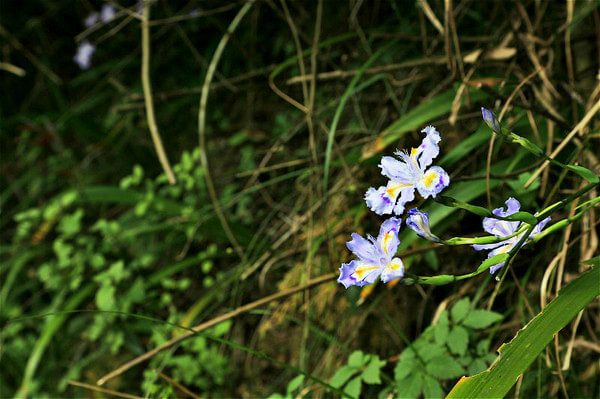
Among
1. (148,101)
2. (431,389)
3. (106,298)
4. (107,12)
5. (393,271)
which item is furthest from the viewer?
(107,12)

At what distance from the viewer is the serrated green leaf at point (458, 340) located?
3.57 ft

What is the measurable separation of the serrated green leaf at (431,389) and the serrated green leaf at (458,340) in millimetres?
79

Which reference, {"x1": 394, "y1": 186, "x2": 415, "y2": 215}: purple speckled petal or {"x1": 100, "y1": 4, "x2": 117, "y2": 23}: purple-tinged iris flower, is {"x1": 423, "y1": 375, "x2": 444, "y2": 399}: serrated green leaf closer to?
{"x1": 394, "y1": 186, "x2": 415, "y2": 215}: purple speckled petal

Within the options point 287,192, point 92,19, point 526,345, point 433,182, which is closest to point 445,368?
point 526,345

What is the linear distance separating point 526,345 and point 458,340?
34 centimetres

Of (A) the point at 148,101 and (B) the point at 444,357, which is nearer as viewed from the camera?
(B) the point at 444,357

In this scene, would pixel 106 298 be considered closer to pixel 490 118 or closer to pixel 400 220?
pixel 400 220

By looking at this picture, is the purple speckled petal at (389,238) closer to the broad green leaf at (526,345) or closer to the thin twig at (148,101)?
the broad green leaf at (526,345)

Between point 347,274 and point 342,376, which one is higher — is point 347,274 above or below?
above

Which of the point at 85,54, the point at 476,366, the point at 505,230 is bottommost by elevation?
the point at 476,366

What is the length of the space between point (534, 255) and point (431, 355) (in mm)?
452

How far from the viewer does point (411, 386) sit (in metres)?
1.07

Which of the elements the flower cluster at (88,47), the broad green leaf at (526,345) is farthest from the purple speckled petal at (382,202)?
the flower cluster at (88,47)

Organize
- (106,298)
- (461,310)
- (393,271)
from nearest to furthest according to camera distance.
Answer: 1. (393,271)
2. (461,310)
3. (106,298)
